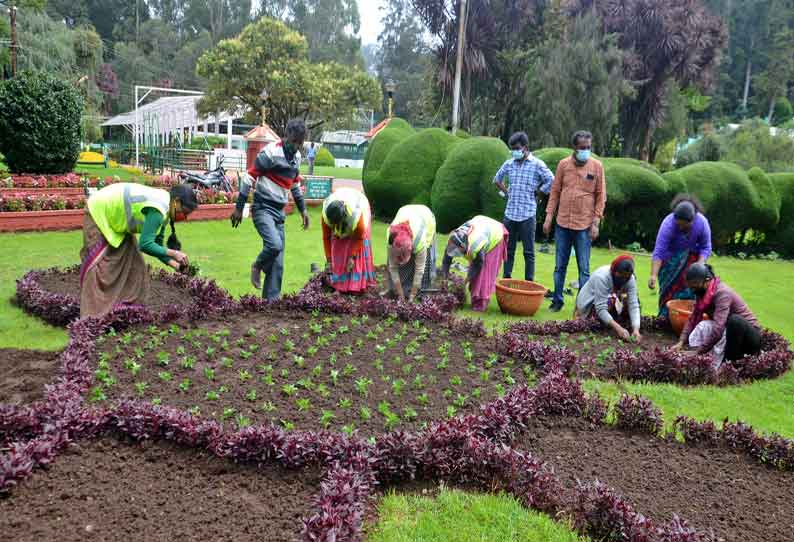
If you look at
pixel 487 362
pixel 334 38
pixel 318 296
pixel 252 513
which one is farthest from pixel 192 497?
pixel 334 38

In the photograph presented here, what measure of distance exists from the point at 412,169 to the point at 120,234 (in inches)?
344

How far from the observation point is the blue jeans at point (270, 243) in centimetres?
614

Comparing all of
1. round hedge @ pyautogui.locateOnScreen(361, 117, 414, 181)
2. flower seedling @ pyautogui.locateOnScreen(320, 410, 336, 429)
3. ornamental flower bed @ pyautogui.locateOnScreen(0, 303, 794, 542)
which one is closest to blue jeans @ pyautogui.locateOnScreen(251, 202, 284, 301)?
ornamental flower bed @ pyautogui.locateOnScreen(0, 303, 794, 542)

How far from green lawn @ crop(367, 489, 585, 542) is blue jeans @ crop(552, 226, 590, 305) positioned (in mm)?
4233

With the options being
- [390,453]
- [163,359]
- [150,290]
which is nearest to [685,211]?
[390,453]

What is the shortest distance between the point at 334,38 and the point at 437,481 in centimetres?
5893

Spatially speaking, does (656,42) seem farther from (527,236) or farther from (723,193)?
(527,236)

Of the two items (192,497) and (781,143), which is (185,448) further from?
→ (781,143)

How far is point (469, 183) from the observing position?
1210cm

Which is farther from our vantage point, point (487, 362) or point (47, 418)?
point (487, 362)

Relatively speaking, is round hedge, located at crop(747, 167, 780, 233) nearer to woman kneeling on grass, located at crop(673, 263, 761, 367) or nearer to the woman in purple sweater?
the woman in purple sweater

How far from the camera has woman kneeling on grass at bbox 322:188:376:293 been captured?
6.78m

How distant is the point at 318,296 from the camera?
625cm

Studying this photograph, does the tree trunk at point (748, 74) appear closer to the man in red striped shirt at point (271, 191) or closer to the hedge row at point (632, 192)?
the hedge row at point (632, 192)
